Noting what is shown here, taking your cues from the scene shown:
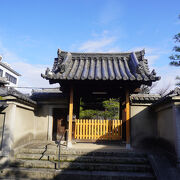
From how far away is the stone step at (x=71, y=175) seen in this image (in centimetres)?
539

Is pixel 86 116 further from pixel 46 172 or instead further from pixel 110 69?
pixel 46 172

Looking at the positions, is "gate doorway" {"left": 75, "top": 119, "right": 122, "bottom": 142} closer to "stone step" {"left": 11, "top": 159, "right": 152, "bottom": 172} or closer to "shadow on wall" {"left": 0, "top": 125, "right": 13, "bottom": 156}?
"stone step" {"left": 11, "top": 159, "right": 152, "bottom": 172}

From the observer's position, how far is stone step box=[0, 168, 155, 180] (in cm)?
539

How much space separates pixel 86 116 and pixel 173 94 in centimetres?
1628

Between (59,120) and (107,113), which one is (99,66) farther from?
(107,113)

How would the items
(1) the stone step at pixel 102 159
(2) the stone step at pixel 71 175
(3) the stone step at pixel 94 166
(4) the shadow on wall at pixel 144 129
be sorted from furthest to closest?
(4) the shadow on wall at pixel 144 129 < (1) the stone step at pixel 102 159 < (3) the stone step at pixel 94 166 < (2) the stone step at pixel 71 175

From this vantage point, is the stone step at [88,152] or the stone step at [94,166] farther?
the stone step at [88,152]

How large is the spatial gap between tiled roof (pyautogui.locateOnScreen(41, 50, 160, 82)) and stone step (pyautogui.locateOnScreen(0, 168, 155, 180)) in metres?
3.76

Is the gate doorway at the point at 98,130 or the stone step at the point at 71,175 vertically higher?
the gate doorway at the point at 98,130

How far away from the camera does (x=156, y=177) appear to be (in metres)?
5.31

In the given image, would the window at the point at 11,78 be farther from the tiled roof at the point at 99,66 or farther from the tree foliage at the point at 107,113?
the tiled roof at the point at 99,66

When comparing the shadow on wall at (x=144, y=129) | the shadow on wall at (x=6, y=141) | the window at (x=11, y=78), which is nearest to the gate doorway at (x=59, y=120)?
the shadow on wall at (x=6, y=141)

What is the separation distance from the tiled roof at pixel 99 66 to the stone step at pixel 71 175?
3.76 metres

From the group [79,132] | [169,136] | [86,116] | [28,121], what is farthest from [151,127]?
[86,116]
